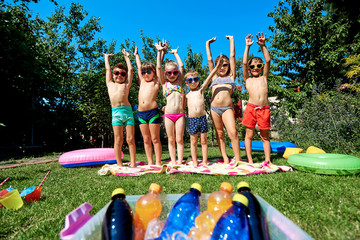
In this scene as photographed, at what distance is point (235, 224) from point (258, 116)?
3.20 metres

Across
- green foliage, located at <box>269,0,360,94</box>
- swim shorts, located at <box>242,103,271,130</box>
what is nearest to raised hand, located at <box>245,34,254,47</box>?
swim shorts, located at <box>242,103,271,130</box>

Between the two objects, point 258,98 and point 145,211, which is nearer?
point 145,211

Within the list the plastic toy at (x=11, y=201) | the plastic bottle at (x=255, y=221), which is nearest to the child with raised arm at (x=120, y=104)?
the plastic toy at (x=11, y=201)

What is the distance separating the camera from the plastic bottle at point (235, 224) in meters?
1.02

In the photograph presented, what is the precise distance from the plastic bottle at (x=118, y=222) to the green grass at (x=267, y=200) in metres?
0.84

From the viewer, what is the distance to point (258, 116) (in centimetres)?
388

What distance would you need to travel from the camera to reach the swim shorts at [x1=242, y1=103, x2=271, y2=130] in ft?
12.5

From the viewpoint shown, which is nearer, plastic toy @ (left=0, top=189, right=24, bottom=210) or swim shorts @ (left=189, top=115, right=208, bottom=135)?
plastic toy @ (left=0, top=189, right=24, bottom=210)

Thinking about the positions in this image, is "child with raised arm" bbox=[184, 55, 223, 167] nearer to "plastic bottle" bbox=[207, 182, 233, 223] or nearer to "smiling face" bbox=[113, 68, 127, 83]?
"smiling face" bbox=[113, 68, 127, 83]

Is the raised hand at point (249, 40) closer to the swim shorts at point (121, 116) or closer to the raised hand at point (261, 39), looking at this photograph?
the raised hand at point (261, 39)

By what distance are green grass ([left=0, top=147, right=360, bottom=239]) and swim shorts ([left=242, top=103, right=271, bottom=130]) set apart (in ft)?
4.08

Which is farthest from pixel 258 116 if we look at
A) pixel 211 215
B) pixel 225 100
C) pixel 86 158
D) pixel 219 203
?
pixel 86 158

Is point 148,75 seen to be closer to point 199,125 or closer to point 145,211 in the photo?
point 199,125

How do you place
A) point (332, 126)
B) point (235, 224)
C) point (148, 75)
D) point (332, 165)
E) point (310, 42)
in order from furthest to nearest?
1. point (310, 42)
2. point (332, 126)
3. point (148, 75)
4. point (332, 165)
5. point (235, 224)
